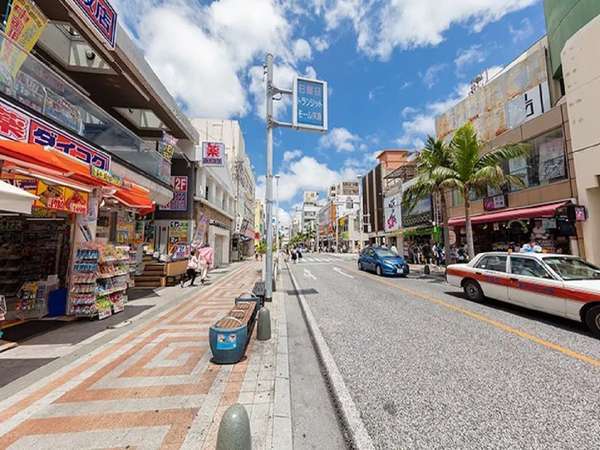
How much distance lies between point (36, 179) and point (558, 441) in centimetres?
832

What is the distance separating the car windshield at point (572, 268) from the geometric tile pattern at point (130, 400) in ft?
22.3

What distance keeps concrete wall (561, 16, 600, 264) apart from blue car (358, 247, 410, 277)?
7246 millimetres

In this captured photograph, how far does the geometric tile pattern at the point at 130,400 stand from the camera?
2471 mm

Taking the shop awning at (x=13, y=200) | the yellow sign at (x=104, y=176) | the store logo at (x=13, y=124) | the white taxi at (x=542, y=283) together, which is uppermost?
the store logo at (x=13, y=124)

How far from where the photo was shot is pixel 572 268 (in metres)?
5.96

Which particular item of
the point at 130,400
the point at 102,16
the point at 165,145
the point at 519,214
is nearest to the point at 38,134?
the point at 102,16

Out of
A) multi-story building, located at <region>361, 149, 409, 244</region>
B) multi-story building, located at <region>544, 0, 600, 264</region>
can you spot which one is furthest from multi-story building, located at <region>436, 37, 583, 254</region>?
multi-story building, located at <region>361, 149, 409, 244</region>

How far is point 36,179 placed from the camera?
4941 millimetres

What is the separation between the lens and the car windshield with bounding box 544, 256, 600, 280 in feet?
18.6

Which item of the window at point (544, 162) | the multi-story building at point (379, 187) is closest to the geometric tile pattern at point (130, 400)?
the window at point (544, 162)

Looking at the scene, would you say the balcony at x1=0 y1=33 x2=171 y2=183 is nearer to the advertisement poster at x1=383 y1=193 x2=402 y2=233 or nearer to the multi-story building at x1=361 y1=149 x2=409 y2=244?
the advertisement poster at x1=383 y1=193 x2=402 y2=233

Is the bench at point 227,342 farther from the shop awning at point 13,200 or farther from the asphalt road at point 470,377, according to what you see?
the shop awning at point 13,200

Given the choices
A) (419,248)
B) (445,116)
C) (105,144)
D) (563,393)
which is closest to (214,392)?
(563,393)

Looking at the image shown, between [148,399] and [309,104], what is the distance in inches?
343
